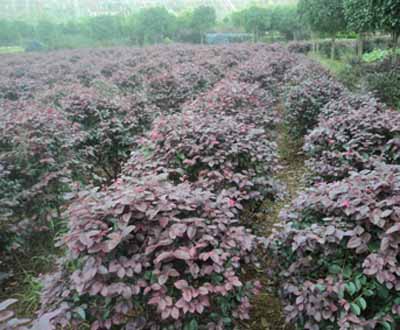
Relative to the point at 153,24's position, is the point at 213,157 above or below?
below

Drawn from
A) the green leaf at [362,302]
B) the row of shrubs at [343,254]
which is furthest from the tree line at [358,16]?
the green leaf at [362,302]

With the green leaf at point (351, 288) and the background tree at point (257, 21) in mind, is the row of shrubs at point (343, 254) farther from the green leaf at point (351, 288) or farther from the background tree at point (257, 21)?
the background tree at point (257, 21)

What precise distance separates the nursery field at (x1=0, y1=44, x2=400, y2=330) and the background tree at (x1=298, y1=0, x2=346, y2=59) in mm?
12106

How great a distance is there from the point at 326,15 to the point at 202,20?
16689 millimetres

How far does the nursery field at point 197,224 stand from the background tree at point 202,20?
88.5 ft

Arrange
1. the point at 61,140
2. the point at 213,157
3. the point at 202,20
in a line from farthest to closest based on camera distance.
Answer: the point at 202,20 < the point at 61,140 < the point at 213,157

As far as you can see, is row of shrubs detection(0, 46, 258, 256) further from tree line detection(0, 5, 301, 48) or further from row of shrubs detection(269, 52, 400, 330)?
tree line detection(0, 5, 301, 48)

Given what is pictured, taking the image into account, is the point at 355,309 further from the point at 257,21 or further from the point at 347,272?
→ the point at 257,21

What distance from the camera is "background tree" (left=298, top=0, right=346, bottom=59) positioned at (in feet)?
46.5

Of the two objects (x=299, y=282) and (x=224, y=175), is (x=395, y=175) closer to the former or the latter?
(x=299, y=282)

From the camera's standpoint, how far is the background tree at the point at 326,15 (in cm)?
1417

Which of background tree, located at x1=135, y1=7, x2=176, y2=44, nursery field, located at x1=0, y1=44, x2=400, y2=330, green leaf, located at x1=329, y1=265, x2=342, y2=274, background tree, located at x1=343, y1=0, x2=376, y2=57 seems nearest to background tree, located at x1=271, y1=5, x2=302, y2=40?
background tree, located at x1=135, y1=7, x2=176, y2=44

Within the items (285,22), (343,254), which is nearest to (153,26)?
(285,22)

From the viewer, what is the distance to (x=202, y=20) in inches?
1151
